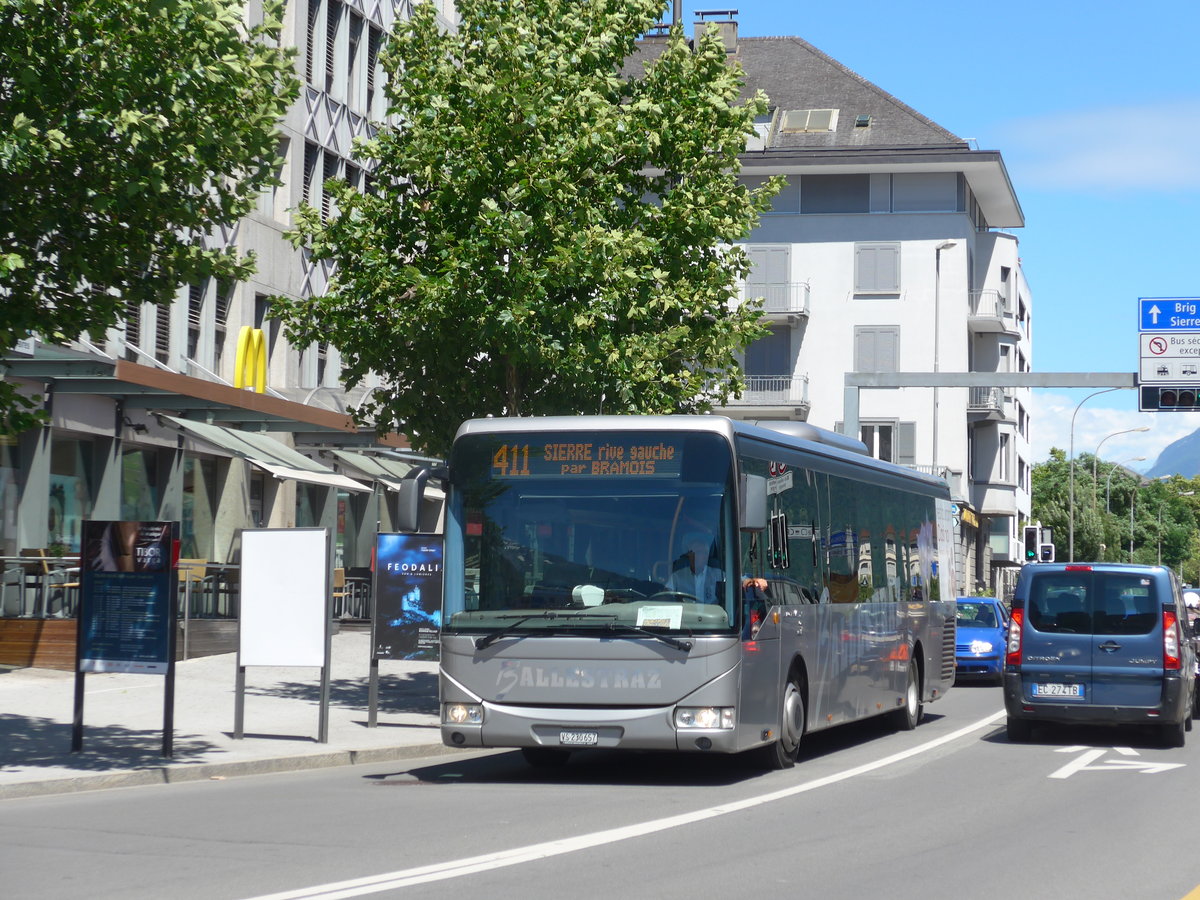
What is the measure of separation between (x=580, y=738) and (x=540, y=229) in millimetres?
7478

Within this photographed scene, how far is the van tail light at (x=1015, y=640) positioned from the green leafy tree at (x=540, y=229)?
4.75m

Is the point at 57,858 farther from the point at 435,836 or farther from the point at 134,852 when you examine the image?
the point at 435,836

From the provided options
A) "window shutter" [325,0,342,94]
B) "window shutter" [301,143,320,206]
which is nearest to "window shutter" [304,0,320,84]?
"window shutter" [325,0,342,94]

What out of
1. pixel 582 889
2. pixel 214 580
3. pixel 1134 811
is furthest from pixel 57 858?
pixel 214 580

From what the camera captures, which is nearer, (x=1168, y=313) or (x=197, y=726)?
(x=197, y=726)

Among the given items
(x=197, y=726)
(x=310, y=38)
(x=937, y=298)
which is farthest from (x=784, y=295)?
(x=197, y=726)

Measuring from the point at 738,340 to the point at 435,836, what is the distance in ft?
36.4

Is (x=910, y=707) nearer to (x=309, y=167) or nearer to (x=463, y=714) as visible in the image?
(x=463, y=714)

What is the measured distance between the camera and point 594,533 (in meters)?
13.4

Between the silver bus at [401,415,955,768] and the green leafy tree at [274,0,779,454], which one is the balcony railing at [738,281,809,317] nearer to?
the green leafy tree at [274,0,779,454]

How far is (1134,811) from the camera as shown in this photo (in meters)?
12.2

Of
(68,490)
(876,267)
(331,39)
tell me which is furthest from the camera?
(876,267)

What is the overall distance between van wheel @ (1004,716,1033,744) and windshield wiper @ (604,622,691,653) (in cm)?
646

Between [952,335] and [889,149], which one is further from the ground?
[889,149]
